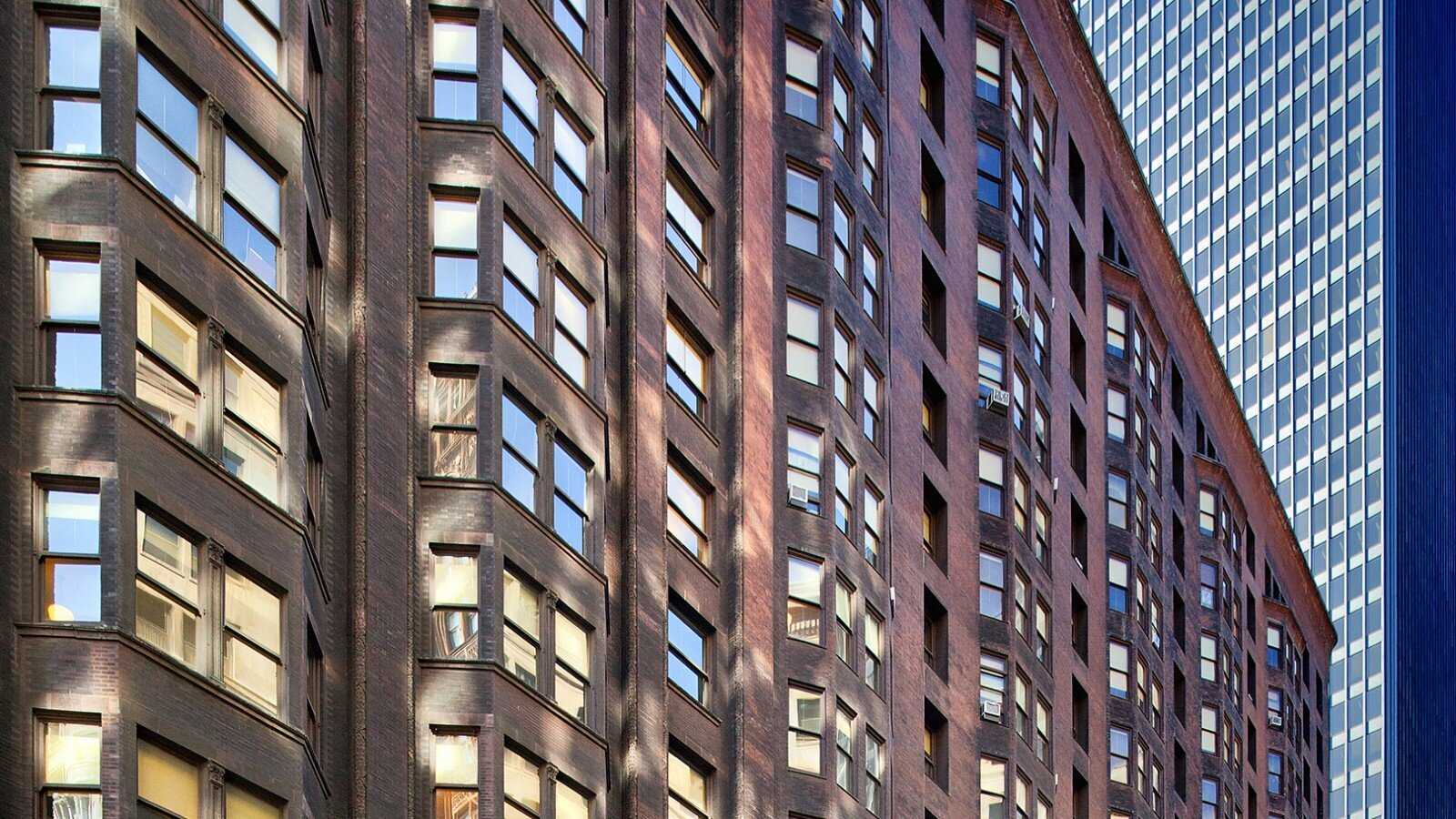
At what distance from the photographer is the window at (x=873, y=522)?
55.0 m

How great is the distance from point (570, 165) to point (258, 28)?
10700 mm

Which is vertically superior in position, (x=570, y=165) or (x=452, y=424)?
(x=570, y=165)

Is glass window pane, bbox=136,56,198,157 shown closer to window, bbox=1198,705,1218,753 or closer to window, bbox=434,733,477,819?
window, bbox=434,733,477,819

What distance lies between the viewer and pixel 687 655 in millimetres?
45719

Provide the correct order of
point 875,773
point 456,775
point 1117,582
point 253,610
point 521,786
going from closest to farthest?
point 253,610, point 456,775, point 521,786, point 875,773, point 1117,582

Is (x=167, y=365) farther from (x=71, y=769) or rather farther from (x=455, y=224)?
(x=455, y=224)

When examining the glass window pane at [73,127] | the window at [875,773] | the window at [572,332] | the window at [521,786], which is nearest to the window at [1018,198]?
the window at [875,773]

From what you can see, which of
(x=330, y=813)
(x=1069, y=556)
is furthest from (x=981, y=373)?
(x=330, y=813)

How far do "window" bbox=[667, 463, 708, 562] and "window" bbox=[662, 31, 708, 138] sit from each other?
24.0 feet

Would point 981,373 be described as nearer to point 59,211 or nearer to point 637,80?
point 637,80

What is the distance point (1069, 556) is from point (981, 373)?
30.8 feet

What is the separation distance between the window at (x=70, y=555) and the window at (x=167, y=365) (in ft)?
5.01

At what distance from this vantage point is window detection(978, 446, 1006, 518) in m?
67.0

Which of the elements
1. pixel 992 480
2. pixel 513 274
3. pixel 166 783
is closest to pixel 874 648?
pixel 992 480
